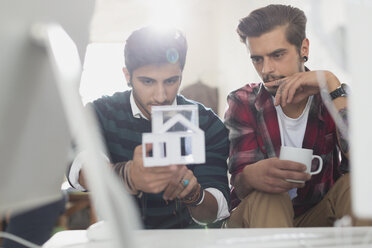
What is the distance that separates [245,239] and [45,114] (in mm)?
358

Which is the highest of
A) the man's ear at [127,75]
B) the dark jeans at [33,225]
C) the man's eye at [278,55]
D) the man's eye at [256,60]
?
the man's eye at [278,55]

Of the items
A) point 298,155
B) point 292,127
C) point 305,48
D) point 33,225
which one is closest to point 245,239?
point 298,155

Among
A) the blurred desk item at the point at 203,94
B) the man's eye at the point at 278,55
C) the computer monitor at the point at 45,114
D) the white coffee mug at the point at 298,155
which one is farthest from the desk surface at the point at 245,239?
the man's eye at the point at 278,55

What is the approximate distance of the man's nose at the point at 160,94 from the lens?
1.07 meters

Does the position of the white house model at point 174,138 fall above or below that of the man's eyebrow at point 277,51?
below

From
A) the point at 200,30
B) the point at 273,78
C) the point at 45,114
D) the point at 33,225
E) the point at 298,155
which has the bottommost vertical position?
the point at 33,225

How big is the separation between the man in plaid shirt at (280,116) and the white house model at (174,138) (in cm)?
11

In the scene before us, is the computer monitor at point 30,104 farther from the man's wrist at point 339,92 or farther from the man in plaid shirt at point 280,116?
the man's wrist at point 339,92

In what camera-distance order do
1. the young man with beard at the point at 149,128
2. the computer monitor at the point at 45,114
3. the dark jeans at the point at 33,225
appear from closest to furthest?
1. the computer monitor at the point at 45,114
2. the young man with beard at the point at 149,128
3. the dark jeans at the point at 33,225

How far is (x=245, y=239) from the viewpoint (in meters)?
0.61

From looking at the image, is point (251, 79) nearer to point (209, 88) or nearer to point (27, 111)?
point (209, 88)

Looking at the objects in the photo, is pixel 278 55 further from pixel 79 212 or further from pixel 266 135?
pixel 79 212

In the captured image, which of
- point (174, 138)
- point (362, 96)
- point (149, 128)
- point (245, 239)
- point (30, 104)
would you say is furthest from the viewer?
point (149, 128)

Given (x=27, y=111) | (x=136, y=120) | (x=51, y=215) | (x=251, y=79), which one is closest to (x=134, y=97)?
(x=136, y=120)
